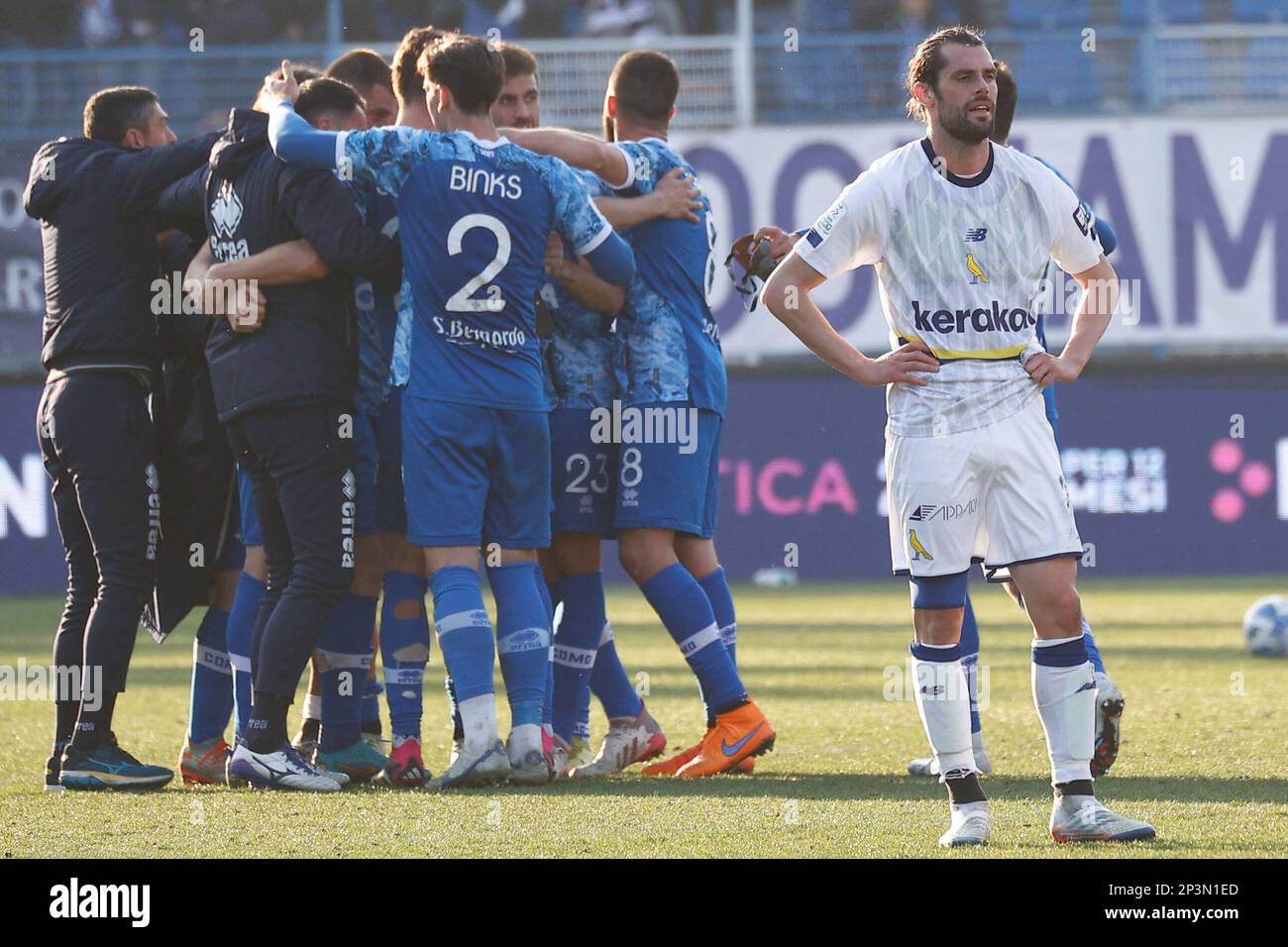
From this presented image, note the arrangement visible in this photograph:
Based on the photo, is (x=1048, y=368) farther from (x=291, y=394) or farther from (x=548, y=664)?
(x=291, y=394)

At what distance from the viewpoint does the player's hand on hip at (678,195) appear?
21.4 ft

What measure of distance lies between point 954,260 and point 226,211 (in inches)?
95.4

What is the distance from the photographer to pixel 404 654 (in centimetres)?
613

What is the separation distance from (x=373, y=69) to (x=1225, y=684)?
469cm

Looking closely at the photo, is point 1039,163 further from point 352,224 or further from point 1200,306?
point 1200,306

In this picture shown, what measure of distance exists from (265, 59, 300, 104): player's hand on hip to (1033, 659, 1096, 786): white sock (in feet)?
9.64

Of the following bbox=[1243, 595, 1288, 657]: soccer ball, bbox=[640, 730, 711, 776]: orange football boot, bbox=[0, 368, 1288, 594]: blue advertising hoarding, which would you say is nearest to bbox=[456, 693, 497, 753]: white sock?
bbox=[640, 730, 711, 776]: orange football boot

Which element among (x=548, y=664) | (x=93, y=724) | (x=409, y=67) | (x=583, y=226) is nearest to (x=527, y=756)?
(x=548, y=664)

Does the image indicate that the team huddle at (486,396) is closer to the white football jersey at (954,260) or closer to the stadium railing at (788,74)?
the white football jersey at (954,260)

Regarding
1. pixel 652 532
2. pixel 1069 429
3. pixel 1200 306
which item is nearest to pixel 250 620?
pixel 652 532

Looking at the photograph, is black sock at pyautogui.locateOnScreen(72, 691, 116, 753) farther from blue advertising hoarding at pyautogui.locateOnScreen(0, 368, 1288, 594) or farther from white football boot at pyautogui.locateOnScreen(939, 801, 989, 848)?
blue advertising hoarding at pyautogui.locateOnScreen(0, 368, 1288, 594)

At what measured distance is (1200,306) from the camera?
707 inches
